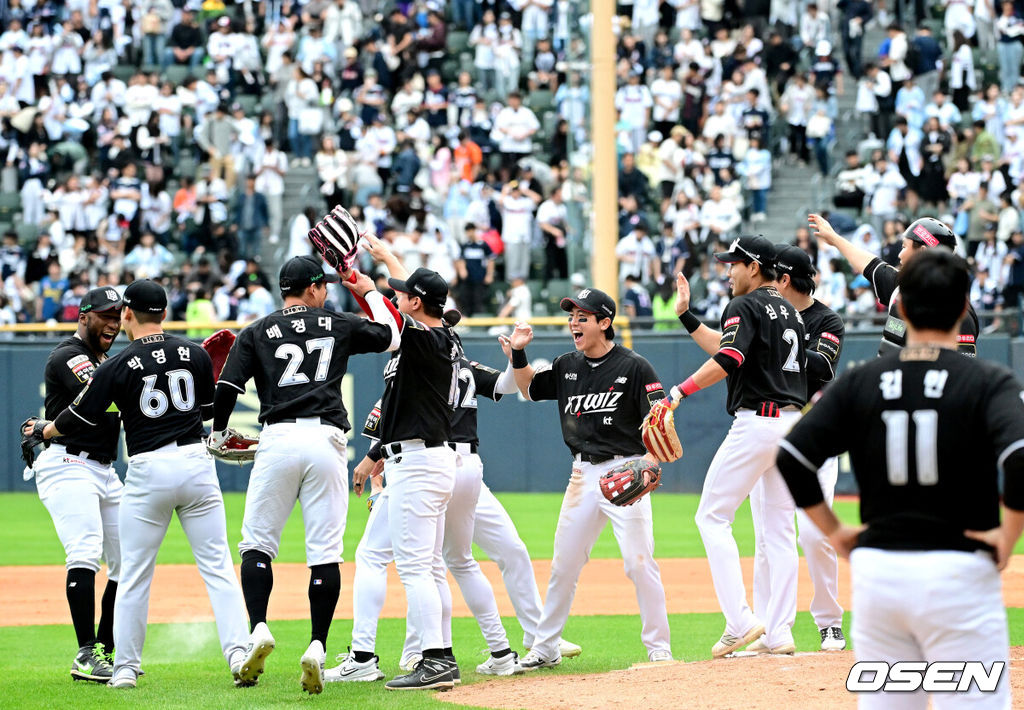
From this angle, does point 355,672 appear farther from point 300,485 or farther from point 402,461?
point 402,461

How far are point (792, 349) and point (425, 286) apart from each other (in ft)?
7.07

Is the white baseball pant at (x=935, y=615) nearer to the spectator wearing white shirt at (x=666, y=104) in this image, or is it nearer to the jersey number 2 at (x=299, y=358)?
the jersey number 2 at (x=299, y=358)

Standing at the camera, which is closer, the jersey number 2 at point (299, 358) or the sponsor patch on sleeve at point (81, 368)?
the jersey number 2 at point (299, 358)

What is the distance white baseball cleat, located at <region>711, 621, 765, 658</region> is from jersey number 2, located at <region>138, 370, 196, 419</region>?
10.4ft

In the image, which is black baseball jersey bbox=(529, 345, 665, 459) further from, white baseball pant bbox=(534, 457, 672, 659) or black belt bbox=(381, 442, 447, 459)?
black belt bbox=(381, 442, 447, 459)

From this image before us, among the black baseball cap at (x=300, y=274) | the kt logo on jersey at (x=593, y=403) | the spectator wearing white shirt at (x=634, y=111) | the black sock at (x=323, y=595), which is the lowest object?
the black sock at (x=323, y=595)

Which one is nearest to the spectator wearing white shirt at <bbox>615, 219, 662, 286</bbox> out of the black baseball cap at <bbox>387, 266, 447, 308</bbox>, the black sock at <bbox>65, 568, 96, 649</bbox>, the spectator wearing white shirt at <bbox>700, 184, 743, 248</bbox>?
the spectator wearing white shirt at <bbox>700, 184, 743, 248</bbox>

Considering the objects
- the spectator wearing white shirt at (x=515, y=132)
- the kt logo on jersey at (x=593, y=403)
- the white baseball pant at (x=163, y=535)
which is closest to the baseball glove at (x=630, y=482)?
the kt logo on jersey at (x=593, y=403)

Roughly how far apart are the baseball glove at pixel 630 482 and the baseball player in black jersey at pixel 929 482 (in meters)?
3.30

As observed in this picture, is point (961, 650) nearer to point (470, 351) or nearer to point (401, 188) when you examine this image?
point (470, 351)

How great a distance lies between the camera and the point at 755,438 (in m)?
7.75

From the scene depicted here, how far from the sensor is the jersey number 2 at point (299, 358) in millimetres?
7332

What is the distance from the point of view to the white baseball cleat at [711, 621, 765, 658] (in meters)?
7.71

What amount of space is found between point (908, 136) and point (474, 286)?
294 inches
